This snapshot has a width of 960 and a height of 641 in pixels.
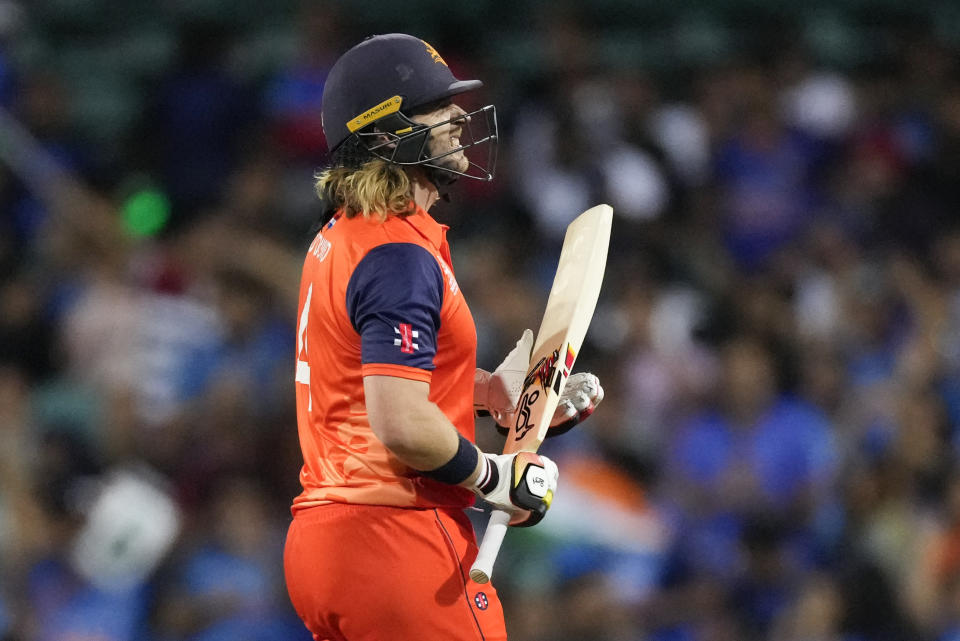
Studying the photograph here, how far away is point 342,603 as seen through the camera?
306cm

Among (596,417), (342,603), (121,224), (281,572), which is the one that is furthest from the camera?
(121,224)

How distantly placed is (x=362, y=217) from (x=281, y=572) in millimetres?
3276

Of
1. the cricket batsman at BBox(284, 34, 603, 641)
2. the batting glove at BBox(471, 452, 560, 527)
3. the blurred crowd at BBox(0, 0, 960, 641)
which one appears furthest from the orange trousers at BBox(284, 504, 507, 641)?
the blurred crowd at BBox(0, 0, 960, 641)

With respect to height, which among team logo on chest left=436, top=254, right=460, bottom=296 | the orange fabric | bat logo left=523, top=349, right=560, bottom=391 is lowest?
bat logo left=523, top=349, right=560, bottom=391

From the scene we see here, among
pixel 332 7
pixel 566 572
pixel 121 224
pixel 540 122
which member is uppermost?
pixel 332 7

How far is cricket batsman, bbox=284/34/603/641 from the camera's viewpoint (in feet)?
9.67

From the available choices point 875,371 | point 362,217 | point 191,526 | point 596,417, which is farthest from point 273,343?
point 362,217

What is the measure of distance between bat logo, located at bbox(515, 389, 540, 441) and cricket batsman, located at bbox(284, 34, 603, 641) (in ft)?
0.85

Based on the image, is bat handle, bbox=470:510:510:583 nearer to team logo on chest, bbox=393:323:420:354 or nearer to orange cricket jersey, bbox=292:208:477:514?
orange cricket jersey, bbox=292:208:477:514

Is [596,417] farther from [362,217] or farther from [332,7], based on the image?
[362,217]

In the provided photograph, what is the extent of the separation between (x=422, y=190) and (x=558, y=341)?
2.07ft

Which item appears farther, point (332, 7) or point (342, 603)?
point (332, 7)

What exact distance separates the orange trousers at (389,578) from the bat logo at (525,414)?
0.41 metres

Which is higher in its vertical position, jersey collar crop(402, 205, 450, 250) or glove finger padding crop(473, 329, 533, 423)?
jersey collar crop(402, 205, 450, 250)
